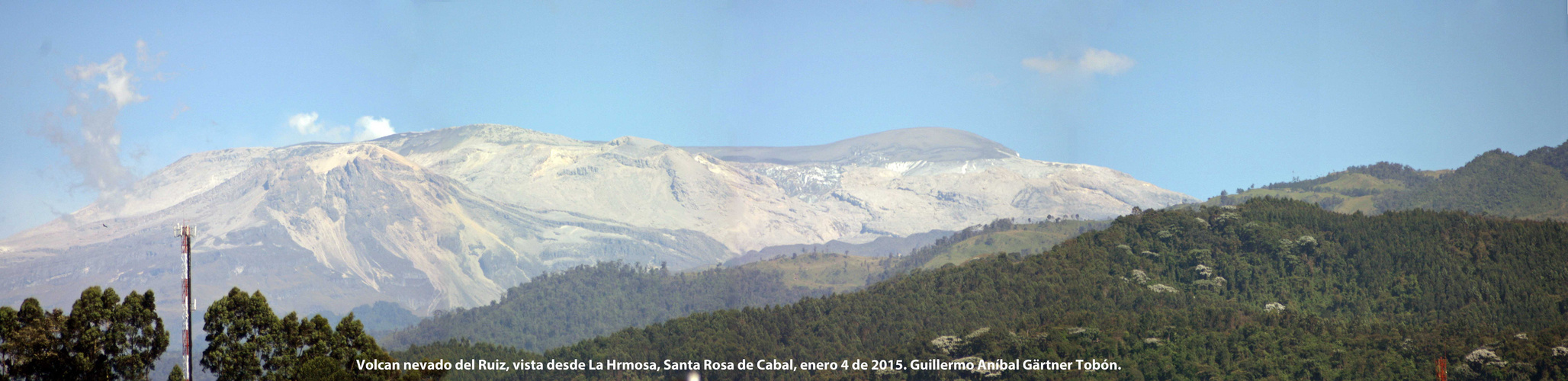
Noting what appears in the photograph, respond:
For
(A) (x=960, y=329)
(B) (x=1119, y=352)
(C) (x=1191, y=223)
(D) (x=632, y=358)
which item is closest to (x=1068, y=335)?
(B) (x=1119, y=352)

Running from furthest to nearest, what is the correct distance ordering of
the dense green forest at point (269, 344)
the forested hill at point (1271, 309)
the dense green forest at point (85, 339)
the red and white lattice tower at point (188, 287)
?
1. the forested hill at point (1271, 309)
2. the dense green forest at point (269, 344)
3. the red and white lattice tower at point (188, 287)
4. the dense green forest at point (85, 339)

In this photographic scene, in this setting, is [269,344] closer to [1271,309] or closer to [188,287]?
[188,287]

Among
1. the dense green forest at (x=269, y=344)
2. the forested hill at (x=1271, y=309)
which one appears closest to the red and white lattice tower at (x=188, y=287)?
the dense green forest at (x=269, y=344)

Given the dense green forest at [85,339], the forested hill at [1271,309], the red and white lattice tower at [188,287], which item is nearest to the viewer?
the dense green forest at [85,339]

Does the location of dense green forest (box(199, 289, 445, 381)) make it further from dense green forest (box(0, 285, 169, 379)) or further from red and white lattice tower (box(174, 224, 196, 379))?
red and white lattice tower (box(174, 224, 196, 379))

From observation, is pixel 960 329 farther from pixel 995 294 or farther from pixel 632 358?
pixel 632 358

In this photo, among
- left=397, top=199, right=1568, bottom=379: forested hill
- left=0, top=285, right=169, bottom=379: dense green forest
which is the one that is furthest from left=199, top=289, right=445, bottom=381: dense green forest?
left=397, top=199, right=1568, bottom=379: forested hill

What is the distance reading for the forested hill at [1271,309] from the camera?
136 meters

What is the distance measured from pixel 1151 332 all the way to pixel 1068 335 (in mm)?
9924

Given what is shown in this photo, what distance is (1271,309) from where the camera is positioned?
548 ft

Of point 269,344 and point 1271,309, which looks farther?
point 1271,309

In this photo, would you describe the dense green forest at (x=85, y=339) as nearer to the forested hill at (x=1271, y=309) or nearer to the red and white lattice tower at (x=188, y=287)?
the red and white lattice tower at (x=188, y=287)

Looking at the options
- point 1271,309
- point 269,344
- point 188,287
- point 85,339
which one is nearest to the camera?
point 188,287

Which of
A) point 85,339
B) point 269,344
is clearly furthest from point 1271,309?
point 85,339
